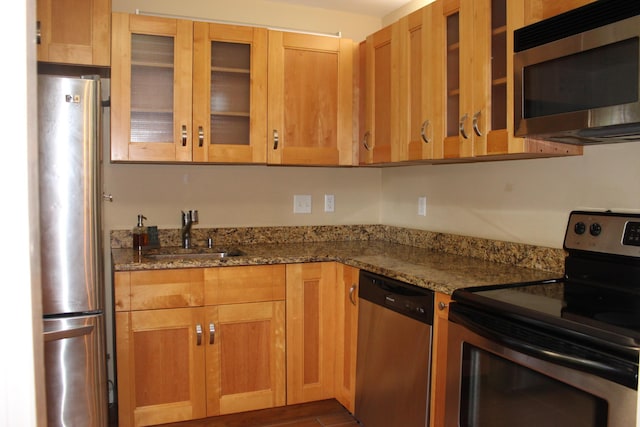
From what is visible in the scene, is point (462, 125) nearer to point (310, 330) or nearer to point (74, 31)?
point (310, 330)

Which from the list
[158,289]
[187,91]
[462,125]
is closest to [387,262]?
[462,125]

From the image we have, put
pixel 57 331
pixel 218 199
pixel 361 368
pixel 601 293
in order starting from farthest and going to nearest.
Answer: pixel 218 199, pixel 361 368, pixel 57 331, pixel 601 293

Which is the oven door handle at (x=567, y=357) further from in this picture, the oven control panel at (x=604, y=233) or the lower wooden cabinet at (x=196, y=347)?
the lower wooden cabinet at (x=196, y=347)

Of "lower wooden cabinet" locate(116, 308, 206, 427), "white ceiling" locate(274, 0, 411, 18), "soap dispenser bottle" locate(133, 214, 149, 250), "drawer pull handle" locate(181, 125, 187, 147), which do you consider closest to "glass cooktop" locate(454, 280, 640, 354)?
"lower wooden cabinet" locate(116, 308, 206, 427)

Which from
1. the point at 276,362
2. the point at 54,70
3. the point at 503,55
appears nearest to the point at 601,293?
the point at 503,55

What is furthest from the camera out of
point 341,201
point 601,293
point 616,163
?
point 341,201

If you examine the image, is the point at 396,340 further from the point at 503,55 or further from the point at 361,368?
the point at 503,55

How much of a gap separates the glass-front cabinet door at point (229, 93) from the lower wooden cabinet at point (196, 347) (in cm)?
66

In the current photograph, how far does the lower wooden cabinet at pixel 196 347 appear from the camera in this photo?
2326mm

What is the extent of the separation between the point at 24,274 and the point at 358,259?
203 cm

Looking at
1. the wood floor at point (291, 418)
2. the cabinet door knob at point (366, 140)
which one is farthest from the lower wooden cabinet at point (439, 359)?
the cabinet door knob at point (366, 140)

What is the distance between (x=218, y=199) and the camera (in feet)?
9.86

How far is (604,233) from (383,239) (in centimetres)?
164

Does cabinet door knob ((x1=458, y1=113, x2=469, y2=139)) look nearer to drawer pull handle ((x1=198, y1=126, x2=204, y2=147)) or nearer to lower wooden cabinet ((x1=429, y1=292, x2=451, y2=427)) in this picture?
lower wooden cabinet ((x1=429, y1=292, x2=451, y2=427))
